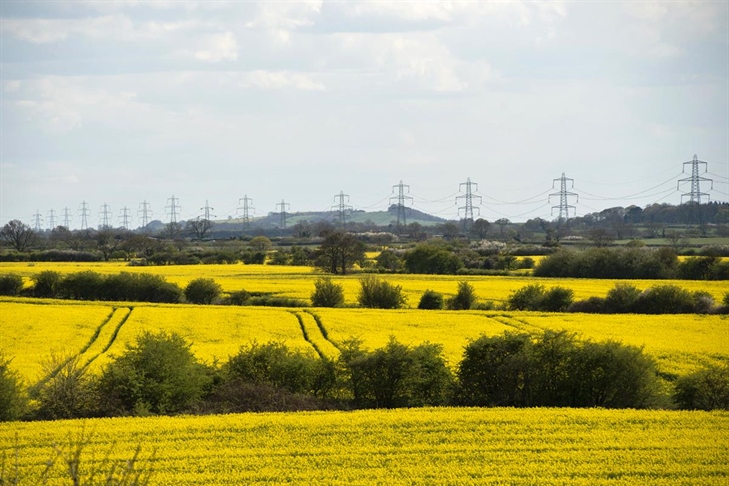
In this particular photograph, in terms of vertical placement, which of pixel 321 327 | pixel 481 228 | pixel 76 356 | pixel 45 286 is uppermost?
pixel 481 228

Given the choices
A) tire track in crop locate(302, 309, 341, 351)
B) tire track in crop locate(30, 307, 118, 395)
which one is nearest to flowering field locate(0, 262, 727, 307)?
tire track in crop locate(302, 309, 341, 351)

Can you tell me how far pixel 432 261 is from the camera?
82.9 m

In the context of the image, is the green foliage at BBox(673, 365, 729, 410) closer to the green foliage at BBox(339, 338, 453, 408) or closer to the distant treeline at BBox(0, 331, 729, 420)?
the distant treeline at BBox(0, 331, 729, 420)

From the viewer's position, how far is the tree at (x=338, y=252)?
80188 millimetres

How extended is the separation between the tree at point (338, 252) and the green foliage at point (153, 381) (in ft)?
184

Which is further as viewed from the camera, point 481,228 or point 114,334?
point 481,228

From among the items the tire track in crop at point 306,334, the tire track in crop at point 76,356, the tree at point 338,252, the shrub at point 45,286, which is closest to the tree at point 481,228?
the tree at point 338,252

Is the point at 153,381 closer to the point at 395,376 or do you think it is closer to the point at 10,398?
the point at 10,398

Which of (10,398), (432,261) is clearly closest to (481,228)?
(432,261)

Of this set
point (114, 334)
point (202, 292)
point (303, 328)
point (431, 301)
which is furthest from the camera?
point (202, 292)

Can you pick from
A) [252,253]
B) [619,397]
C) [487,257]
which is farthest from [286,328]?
A: [252,253]

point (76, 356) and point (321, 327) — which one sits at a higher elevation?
point (76, 356)

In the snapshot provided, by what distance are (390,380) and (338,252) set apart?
5609cm

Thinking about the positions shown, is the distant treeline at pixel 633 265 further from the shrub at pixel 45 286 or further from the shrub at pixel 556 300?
the shrub at pixel 45 286
